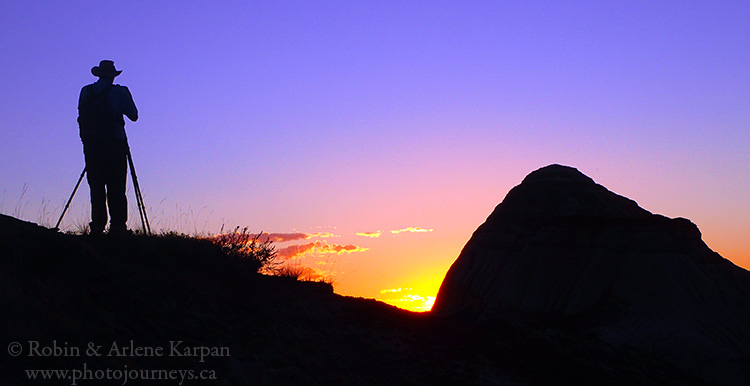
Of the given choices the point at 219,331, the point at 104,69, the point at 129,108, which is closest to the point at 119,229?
the point at 129,108

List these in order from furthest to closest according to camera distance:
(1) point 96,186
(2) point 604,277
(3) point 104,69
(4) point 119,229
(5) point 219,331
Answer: (2) point 604,277
(3) point 104,69
(1) point 96,186
(4) point 119,229
(5) point 219,331

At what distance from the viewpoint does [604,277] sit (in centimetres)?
2586

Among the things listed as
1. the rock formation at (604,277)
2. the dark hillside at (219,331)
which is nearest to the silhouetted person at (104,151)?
the dark hillside at (219,331)

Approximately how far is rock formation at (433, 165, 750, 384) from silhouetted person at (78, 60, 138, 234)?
14511mm

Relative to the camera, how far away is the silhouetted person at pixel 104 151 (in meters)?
11.7

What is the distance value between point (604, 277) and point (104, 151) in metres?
20.4

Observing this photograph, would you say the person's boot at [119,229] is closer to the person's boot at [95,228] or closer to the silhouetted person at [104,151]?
the silhouetted person at [104,151]

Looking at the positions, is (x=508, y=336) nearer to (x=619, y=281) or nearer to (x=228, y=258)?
(x=228, y=258)

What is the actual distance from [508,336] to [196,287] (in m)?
5.67

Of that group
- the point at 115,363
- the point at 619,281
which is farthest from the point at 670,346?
the point at 115,363

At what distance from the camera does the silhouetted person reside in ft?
38.4

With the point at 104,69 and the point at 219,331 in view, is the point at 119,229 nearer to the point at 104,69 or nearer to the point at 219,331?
the point at 104,69

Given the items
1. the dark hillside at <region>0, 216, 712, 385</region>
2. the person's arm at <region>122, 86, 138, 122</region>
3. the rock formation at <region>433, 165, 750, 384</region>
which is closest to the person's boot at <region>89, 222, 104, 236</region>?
the dark hillside at <region>0, 216, 712, 385</region>

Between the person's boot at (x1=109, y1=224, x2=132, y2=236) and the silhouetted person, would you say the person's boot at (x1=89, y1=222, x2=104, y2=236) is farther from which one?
the person's boot at (x1=109, y1=224, x2=132, y2=236)
